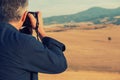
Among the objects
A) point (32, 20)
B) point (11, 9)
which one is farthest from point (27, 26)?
point (11, 9)

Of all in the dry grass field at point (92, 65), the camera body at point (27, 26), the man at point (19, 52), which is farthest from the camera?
the dry grass field at point (92, 65)

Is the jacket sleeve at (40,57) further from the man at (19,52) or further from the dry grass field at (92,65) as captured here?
the dry grass field at (92,65)

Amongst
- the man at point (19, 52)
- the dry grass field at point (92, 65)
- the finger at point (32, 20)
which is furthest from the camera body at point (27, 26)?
the dry grass field at point (92, 65)

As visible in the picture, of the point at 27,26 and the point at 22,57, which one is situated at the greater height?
the point at 27,26

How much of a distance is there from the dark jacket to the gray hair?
0.18 feet

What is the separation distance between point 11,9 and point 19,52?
0.90 feet

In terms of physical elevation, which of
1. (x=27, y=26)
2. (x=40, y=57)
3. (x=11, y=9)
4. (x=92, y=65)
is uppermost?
(x=11, y=9)

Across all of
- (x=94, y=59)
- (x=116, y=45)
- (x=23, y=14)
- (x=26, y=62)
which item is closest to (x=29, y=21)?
(x=23, y=14)

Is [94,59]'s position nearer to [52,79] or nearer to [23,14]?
[52,79]

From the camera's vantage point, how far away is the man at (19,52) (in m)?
2.74

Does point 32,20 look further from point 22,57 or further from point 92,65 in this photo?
point 92,65

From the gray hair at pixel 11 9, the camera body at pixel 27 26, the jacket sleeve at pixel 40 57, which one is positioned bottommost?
the jacket sleeve at pixel 40 57

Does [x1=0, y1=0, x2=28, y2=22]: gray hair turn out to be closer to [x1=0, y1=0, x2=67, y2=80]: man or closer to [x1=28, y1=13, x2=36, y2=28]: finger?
[x1=0, y1=0, x2=67, y2=80]: man

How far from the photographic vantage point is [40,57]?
9.13 ft
